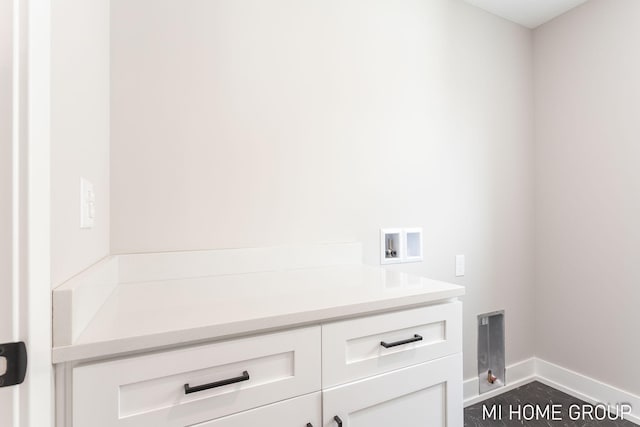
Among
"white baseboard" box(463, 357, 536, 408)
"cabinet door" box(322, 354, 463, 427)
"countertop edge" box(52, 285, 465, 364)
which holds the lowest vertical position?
"white baseboard" box(463, 357, 536, 408)

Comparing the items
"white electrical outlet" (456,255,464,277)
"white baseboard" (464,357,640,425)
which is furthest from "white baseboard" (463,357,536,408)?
"white electrical outlet" (456,255,464,277)

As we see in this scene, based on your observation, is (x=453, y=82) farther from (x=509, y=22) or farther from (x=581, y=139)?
(x=581, y=139)

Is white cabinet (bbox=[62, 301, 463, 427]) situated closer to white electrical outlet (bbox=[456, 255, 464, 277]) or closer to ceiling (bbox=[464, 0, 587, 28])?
white electrical outlet (bbox=[456, 255, 464, 277])

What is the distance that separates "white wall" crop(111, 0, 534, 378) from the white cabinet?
602mm

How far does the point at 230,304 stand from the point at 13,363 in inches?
16.9

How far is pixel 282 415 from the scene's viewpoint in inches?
31.0

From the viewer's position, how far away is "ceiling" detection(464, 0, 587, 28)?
193cm

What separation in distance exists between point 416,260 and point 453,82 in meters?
1.00

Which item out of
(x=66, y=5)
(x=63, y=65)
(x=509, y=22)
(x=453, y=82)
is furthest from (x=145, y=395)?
(x=509, y=22)

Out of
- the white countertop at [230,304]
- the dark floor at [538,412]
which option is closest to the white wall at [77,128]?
the white countertop at [230,304]

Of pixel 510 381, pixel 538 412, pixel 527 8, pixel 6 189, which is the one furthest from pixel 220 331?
pixel 527 8

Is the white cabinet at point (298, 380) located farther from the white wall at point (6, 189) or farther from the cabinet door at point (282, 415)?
the white wall at point (6, 189)

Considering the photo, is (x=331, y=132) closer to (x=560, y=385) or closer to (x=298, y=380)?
(x=298, y=380)

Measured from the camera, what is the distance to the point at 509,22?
6.89ft
